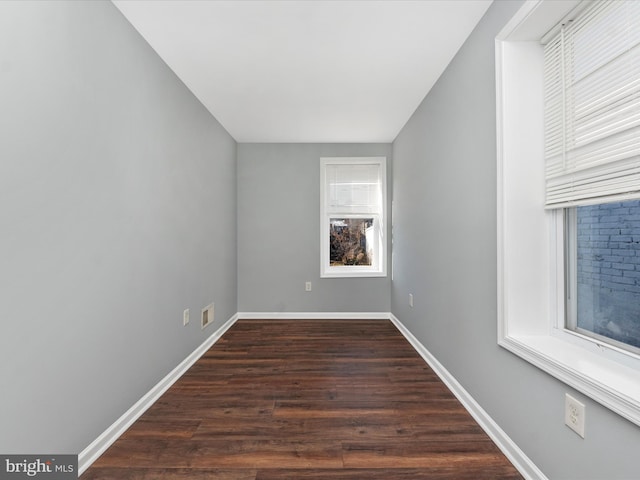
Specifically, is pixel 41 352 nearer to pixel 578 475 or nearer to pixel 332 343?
pixel 578 475

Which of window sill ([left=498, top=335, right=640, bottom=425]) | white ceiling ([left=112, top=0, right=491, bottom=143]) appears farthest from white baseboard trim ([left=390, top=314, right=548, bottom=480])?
white ceiling ([left=112, top=0, right=491, bottom=143])

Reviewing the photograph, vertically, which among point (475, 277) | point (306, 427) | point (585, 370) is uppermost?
point (475, 277)

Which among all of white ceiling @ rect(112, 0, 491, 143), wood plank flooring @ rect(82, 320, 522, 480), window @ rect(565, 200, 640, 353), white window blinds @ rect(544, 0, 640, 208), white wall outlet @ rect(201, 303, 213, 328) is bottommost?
wood plank flooring @ rect(82, 320, 522, 480)

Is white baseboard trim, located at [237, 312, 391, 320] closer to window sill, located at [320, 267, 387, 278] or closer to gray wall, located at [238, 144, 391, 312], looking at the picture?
gray wall, located at [238, 144, 391, 312]

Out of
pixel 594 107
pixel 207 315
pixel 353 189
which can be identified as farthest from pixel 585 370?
pixel 353 189

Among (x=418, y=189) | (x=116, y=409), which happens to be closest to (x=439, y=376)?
(x=418, y=189)

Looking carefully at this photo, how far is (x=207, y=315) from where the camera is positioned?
3043mm

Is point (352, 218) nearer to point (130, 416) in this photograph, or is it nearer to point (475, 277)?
point (475, 277)

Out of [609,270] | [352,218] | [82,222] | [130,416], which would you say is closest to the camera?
[609,270]

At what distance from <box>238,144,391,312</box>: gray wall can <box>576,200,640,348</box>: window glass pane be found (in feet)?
9.13

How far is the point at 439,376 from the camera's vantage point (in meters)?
2.36

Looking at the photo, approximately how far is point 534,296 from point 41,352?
7.37 ft

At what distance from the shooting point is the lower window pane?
13.8 ft

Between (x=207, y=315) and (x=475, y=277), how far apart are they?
2462 mm
